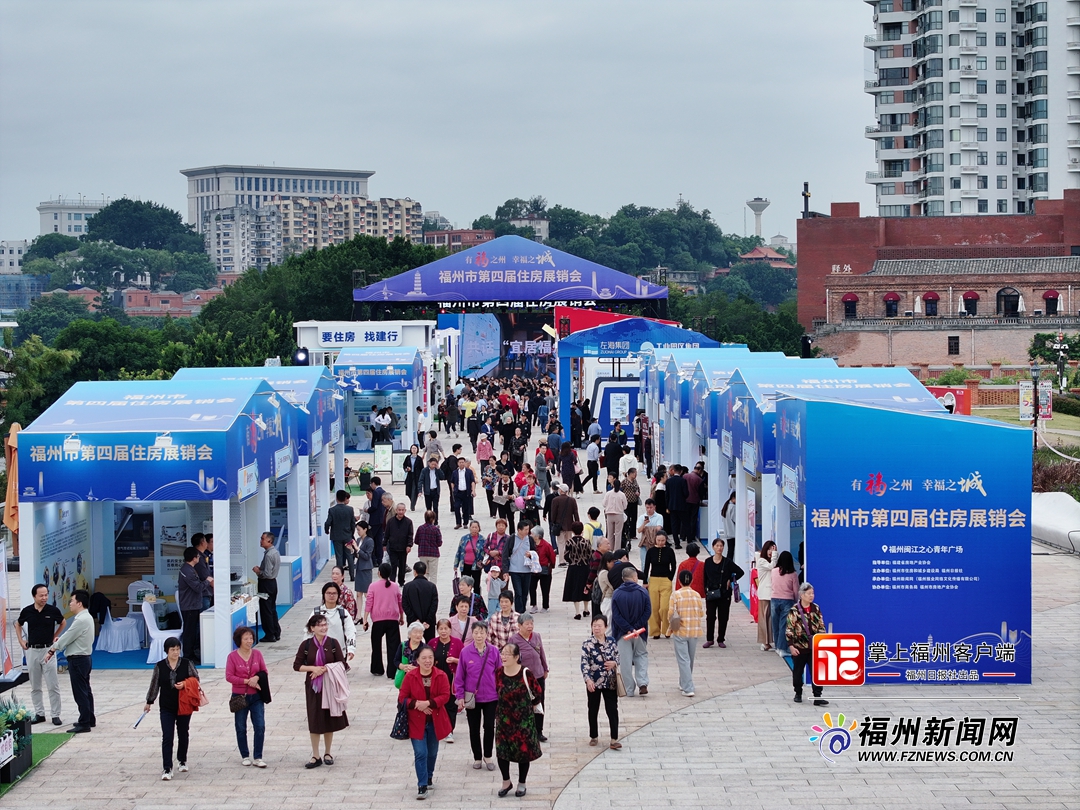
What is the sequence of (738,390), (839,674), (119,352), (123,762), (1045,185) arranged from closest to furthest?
(123,762), (839,674), (738,390), (119,352), (1045,185)

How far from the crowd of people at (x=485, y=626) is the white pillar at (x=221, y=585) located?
26 cm

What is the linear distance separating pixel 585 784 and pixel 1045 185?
335 ft

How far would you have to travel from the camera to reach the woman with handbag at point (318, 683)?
1062 cm

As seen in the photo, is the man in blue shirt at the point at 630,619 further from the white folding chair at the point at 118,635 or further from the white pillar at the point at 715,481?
the white pillar at the point at 715,481

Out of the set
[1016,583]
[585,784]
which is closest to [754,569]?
[1016,583]

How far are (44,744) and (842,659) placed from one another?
7030 millimetres

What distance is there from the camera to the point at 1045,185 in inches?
4070

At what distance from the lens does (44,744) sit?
11.4 metres

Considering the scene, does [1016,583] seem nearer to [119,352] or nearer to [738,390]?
[738,390]

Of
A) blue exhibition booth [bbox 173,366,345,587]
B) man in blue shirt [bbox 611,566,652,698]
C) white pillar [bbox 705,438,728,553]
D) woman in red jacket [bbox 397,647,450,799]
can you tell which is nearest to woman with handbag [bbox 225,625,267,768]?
woman in red jacket [bbox 397,647,450,799]

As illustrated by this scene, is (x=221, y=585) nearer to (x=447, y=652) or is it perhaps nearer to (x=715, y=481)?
(x=447, y=652)

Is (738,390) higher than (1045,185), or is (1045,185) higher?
(1045,185)

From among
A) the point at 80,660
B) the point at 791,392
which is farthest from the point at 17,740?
the point at 791,392

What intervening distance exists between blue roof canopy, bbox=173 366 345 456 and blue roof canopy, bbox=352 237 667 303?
30214 millimetres
